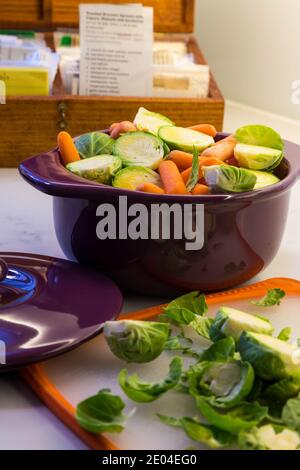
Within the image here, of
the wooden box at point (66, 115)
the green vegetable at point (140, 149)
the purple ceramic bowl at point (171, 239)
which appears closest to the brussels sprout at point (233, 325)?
the purple ceramic bowl at point (171, 239)

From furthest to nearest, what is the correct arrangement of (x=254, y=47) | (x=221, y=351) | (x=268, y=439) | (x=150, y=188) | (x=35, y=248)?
(x=254, y=47)
(x=35, y=248)
(x=150, y=188)
(x=221, y=351)
(x=268, y=439)

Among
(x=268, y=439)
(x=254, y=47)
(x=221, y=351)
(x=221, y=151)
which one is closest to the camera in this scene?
(x=268, y=439)

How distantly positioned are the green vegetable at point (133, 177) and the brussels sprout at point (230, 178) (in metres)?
0.07

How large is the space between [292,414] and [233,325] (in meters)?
0.12

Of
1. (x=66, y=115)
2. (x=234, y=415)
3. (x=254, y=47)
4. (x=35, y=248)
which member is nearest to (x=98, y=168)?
(x=35, y=248)

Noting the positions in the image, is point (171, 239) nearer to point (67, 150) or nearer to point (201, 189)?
point (201, 189)

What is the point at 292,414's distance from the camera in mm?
692

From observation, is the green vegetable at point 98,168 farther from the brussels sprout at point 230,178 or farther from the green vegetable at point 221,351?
the green vegetable at point 221,351

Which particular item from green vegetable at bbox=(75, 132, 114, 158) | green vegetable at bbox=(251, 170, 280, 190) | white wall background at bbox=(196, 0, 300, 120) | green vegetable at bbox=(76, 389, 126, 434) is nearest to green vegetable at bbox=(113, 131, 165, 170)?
green vegetable at bbox=(75, 132, 114, 158)

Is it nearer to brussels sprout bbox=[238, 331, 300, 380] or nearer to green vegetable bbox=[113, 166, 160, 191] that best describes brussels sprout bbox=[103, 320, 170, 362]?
brussels sprout bbox=[238, 331, 300, 380]

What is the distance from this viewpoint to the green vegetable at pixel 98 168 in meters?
0.93

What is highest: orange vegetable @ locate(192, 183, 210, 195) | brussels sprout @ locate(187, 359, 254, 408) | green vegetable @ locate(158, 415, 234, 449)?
orange vegetable @ locate(192, 183, 210, 195)

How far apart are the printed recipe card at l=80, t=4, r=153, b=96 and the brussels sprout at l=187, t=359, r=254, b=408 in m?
0.89

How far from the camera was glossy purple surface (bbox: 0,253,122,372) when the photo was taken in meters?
0.76
